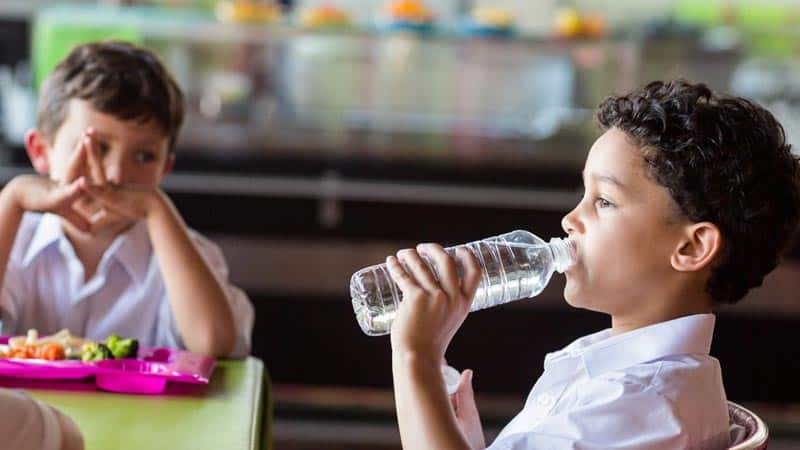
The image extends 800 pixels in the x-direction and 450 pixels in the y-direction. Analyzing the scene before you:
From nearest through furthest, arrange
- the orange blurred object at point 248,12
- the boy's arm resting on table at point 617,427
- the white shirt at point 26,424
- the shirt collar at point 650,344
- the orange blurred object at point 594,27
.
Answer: the white shirt at point 26,424
the boy's arm resting on table at point 617,427
the shirt collar at point 650,344
the orange blurred object at point 248,12
the orange blurred object at point 594,27

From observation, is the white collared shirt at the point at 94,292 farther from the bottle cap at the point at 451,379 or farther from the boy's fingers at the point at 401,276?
the boy's fingers at the point at 401,276

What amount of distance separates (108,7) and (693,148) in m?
2.91

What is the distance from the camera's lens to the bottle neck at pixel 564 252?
140cm

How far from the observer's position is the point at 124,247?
81.2 inches

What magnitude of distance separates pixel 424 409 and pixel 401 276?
14 centimetres

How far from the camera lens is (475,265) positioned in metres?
1.30

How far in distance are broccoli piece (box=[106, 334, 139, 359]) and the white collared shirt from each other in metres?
0.33

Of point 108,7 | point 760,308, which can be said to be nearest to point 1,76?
point 108,7

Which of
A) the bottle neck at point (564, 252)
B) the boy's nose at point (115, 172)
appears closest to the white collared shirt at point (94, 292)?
the boy's nose at point (115, 172)

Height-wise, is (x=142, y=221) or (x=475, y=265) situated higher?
(x=475, y=265)

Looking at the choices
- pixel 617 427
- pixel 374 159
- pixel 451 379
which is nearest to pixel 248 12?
pixel 374 159

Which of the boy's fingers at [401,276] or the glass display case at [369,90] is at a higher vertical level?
the boy's fingers at [401,276]

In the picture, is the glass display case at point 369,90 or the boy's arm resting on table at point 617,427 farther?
the glass display case at point 369,90

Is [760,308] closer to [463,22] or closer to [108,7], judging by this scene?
[463,22]
